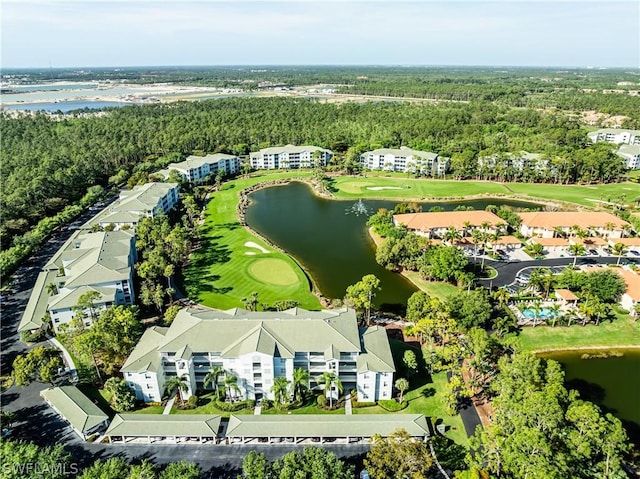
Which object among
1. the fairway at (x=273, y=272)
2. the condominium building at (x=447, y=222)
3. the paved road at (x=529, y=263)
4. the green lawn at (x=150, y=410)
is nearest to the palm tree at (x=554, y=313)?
the paved road at (x=529, y=263)

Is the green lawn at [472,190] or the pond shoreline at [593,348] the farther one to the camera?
the green lawn at [472,190]

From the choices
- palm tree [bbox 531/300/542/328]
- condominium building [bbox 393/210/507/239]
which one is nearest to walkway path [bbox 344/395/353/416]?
palm tree [bbox 531/300/542/328]

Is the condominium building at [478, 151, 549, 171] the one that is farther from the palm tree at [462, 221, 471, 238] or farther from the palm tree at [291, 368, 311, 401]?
the palm tree at [291, 368, 311, 401]

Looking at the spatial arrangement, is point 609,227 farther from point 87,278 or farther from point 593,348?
point 87,278

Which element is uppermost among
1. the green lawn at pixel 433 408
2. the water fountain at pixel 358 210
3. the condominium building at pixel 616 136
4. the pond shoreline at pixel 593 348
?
the condominium building at pixel 616 136

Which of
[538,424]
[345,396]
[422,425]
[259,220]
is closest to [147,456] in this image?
[345,396]

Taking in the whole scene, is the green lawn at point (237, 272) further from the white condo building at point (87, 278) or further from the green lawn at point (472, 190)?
the green lawn at point (472, 190)
